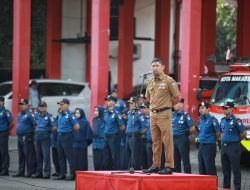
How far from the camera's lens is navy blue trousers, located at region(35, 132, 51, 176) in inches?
769

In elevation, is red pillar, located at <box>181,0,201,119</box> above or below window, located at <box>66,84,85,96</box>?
above

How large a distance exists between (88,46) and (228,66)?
Answer: 13.6 m

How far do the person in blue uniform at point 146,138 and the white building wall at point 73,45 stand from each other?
15936mm

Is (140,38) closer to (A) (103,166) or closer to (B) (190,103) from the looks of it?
(B) (190,103)

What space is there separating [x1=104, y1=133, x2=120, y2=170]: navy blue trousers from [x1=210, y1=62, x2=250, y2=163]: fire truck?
3.00 metres

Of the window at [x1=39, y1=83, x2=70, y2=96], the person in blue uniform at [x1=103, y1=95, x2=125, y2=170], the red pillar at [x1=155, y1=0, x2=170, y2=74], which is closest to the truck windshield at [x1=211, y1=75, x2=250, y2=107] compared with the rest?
the person in blue uniform at [x1=103, y1=95, x2=125, y2=170]

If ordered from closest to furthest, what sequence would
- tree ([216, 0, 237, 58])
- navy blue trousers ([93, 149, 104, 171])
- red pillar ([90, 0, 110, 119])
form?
navy blue trousers ([93, 149, 104, 171])
red pillar ([90, 0, 110, 119])
tree ([216, 0, 237, 58])

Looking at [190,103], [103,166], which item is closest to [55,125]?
[103,166]

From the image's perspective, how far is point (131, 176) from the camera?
13094 millimetres

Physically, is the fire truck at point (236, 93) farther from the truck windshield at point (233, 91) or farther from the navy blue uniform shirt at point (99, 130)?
the navy blue uniform shirt at point (99, 130)

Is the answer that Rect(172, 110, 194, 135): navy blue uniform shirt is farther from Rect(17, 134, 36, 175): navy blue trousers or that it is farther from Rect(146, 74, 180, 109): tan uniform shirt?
Rect(146, 74, 180, 109): tan uniform shirt

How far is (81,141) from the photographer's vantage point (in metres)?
19.7

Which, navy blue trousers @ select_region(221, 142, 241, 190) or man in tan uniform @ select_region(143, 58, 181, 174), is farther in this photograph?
navy blue trousers @ select_region(221, 142, 241, 190)

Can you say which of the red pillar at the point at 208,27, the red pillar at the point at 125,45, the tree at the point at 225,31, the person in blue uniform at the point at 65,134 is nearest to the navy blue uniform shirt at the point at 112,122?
the person in blue uniform at the point at 65,134
